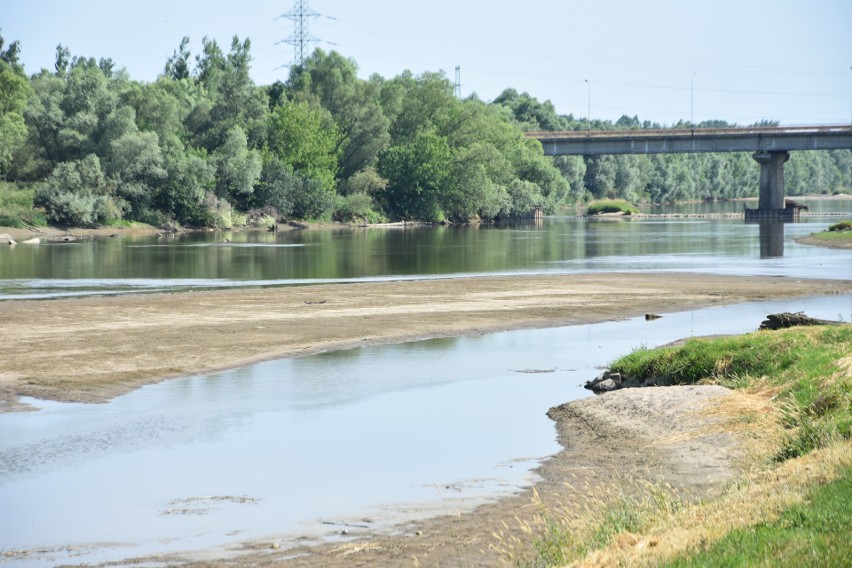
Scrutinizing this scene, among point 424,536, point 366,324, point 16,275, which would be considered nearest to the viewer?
point 424,536

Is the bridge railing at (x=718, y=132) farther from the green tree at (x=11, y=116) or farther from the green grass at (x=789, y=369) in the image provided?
the green grass at (x=789, y=369)

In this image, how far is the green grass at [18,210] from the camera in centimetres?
10038

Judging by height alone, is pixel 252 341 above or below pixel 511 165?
below

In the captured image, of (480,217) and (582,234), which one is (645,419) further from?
(480,217)

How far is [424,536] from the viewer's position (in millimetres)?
14664

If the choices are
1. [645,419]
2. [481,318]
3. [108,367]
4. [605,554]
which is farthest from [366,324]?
[605,554]

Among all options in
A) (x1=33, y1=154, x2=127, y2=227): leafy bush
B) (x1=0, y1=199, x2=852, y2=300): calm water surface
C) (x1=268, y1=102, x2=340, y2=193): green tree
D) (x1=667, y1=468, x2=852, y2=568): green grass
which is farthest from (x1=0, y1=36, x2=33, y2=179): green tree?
(x1=667, y1=468, x2=852, y2=568): green grass

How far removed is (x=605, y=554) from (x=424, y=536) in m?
3.75

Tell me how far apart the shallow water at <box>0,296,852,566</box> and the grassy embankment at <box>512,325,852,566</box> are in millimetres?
3390

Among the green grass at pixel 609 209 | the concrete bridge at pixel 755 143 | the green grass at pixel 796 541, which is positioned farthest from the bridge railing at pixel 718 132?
the green grass at pixel 796 541

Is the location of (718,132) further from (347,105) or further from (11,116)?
(11,116)

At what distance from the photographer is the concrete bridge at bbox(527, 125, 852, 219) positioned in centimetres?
15309

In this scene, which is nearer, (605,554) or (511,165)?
(605,554)

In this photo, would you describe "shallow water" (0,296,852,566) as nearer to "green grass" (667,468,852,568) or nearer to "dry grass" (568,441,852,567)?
"dry grass" (568,441,852,567)
